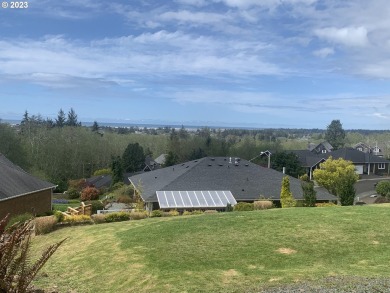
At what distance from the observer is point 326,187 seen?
1895 inches

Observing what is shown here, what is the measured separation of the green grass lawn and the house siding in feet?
29.1

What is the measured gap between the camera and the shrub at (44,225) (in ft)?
68.5

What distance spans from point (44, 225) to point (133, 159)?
5705 centimetres

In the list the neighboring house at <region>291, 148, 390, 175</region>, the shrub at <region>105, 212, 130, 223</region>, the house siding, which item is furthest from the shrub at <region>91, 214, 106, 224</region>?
the neighboring house at <region>291, 148, 390, 175</region>

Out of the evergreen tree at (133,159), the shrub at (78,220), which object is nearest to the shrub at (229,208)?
the shrub at (78,220)

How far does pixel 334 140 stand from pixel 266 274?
404 feet

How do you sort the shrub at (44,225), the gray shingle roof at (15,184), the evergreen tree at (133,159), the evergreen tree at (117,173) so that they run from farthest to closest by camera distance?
1. the evergreen tree at (133,159)
2. the evergreen tree at (117,173)
3. the gray shingle roof at (15,184)
4. the shrub at (44,225)

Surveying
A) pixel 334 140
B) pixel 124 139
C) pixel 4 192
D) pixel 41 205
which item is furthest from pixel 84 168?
pixel 334 140

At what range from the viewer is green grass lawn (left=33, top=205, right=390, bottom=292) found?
11.0m

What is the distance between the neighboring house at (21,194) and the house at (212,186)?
843 cm

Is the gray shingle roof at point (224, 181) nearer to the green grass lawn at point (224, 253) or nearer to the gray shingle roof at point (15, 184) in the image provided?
the gray shingle roof at point (15, 184)

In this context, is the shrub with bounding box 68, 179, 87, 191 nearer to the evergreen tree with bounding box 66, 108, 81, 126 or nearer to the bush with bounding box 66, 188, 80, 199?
the bush with bounding box 66, 188, 80, 199

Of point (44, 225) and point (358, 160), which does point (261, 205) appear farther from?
point (358, 160)

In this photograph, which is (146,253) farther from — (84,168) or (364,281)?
(84,168)
